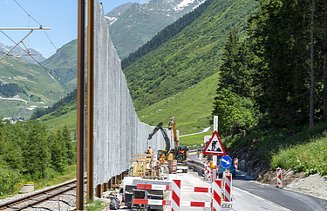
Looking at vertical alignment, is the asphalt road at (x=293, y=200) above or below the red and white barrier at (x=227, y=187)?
below

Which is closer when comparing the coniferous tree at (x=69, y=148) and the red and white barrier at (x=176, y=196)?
the red and white barrier at (x=176, y=196)

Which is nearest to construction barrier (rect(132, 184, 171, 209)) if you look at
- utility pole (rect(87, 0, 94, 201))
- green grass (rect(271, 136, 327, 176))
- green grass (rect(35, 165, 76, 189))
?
utility pole (rect(87, 0, 94, 201))

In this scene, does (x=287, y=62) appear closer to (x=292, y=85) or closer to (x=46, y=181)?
(x=292, y=85)

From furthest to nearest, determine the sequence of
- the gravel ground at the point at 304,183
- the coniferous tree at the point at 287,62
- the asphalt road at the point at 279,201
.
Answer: the coniferous tree at the point at 287,62
the gravel ground at the point at 304,183
the asphalt road at the point at 279,201

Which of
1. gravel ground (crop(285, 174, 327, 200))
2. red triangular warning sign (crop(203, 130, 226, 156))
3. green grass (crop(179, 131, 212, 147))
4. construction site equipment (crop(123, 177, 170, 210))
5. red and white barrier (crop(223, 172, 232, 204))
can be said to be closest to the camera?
red triangular warning sign (crop(203, 130, 226, 156))

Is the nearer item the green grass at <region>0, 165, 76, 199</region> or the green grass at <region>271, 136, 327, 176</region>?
the green grass at <region>271, 136, 327, 176</region>

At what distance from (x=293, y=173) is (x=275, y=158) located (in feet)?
16.2

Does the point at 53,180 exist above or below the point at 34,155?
below

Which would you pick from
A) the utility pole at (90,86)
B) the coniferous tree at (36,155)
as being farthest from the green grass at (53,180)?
the utility pole at (90,86)

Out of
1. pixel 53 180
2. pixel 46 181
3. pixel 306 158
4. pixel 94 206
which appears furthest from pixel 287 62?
pixel 94 206

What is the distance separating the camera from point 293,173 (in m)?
36.0

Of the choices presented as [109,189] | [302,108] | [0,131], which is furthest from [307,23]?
[0,131]

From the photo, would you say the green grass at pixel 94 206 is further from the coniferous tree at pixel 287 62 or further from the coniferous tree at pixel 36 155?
the coniferous tree at pixel 36 155

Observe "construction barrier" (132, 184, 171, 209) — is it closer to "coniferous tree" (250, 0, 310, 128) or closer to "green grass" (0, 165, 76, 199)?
"green grass" (0, 165, 76, 199)
